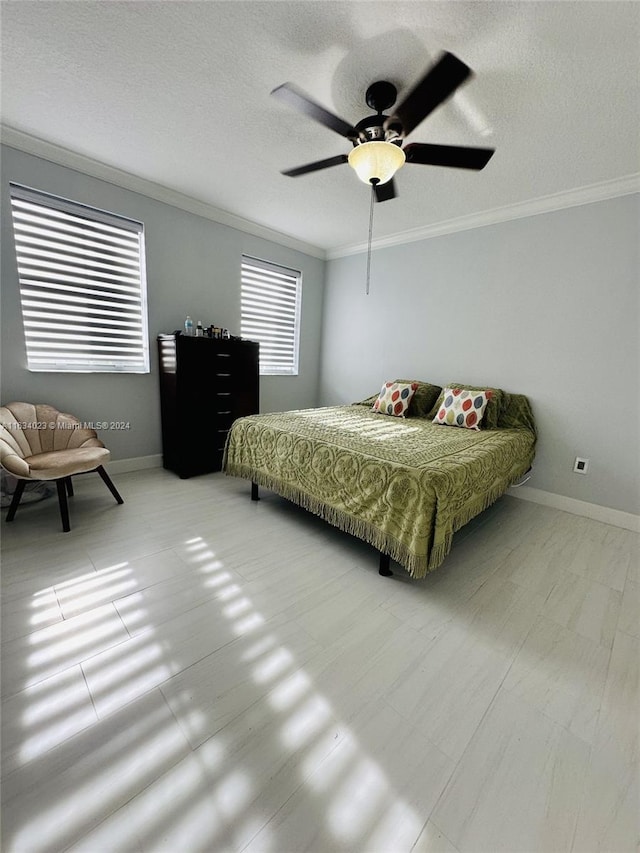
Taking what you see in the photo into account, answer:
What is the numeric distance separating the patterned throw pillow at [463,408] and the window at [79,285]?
2791mm

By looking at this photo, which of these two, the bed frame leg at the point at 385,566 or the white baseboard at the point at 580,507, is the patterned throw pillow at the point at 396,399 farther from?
the bed frame leg at the point at 385,566

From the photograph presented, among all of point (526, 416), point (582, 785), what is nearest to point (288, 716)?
point (582, 785)

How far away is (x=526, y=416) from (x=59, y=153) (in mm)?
4172

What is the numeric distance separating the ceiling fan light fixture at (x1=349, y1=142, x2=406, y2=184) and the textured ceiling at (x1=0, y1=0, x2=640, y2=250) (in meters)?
0.37

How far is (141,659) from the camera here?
4.15 ft

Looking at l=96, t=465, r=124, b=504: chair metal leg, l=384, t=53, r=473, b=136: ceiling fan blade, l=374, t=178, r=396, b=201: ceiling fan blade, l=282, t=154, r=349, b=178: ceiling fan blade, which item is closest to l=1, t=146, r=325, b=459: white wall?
l=96, t=465, r=124, b=504: chair metal leg

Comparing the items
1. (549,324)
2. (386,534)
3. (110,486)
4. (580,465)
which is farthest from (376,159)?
(580,465)

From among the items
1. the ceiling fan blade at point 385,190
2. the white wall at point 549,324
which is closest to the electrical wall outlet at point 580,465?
the white wall at point 549,324

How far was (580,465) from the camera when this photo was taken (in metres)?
2.75

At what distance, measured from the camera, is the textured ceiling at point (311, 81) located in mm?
1385

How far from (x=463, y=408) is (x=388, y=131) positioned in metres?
2.03

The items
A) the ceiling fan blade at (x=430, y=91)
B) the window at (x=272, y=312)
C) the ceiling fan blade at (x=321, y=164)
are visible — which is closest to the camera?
the ceiling fan blade at (x=430, y=91)

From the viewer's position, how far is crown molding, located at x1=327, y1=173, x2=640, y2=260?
244cm

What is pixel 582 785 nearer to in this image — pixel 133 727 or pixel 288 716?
pixel 288 716
